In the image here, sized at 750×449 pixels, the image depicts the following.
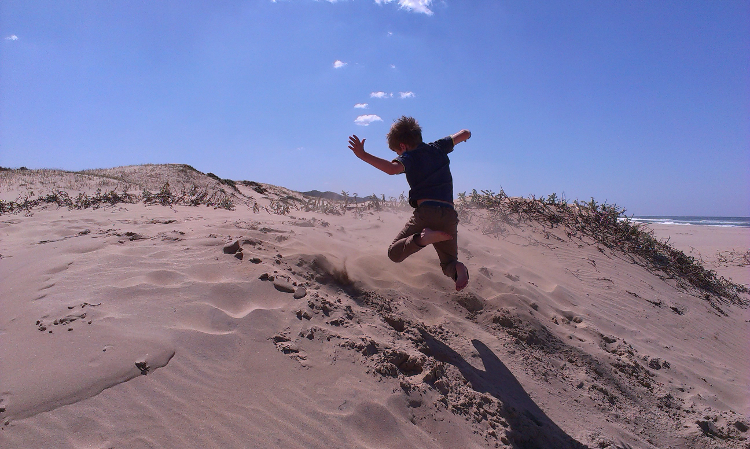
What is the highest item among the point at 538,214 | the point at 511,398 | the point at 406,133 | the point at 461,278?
the point at 406,133

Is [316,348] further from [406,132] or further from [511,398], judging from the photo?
[406,132]

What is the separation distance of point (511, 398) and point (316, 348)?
1266mm

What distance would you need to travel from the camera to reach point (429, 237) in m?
2.87

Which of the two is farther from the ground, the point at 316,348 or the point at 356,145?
the point at 356,145

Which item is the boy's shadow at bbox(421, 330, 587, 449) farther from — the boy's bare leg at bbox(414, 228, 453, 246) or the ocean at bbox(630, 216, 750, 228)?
the ocean at bbox(630, 216, 750, 228)

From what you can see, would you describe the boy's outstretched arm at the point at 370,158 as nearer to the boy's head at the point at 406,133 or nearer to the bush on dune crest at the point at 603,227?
the boy's head at the point at 406,133

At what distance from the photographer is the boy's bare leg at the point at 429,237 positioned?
2.87 m

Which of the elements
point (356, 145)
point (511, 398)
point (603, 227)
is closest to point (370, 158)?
point (356, 145)

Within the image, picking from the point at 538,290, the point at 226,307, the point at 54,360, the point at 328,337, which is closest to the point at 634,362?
the point at 538,290

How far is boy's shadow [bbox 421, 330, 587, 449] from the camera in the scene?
2.14 meters

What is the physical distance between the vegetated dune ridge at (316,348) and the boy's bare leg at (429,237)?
1.88 feet

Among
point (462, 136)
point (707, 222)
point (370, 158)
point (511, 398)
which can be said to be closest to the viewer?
point (511, 398)

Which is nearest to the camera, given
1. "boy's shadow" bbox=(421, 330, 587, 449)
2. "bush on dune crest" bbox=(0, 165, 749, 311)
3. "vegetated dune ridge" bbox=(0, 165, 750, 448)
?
"vegetated dune ridge" bbox=(0, 165, 750, 448)

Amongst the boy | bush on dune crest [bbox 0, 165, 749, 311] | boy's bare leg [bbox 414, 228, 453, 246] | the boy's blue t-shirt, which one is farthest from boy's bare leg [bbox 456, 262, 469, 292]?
bush on dune crest [bbox 0, 165, 749, 311]
